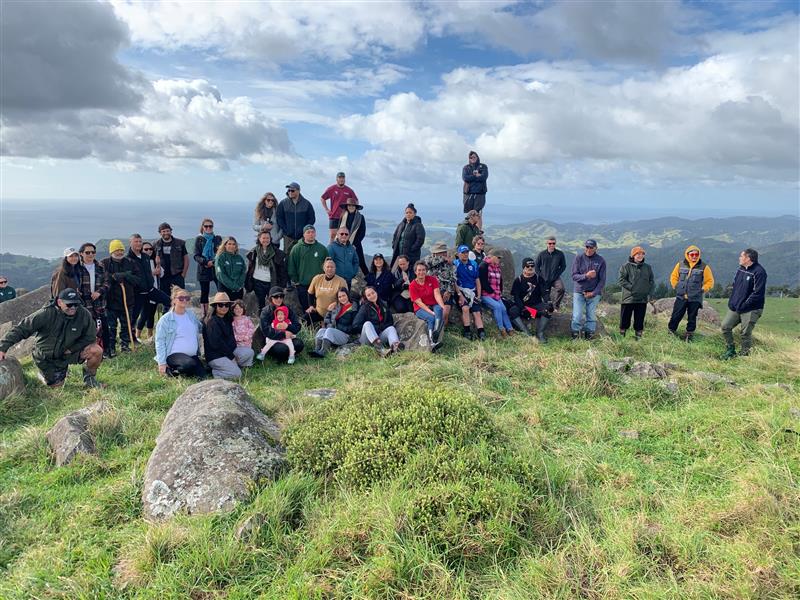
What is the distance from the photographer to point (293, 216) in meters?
13.6

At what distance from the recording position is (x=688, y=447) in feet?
20.0

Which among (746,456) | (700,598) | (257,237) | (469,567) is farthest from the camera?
(257,237)

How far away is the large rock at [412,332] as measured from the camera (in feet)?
37.1

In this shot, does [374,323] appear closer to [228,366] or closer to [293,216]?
[228,366]

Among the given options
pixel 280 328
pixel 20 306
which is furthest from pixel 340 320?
pixel 20 306

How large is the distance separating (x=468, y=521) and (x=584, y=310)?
10.3m

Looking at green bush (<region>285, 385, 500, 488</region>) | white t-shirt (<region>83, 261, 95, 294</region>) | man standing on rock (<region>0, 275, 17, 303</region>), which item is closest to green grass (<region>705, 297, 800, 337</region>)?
green bush (<region>285, 385, 500, 488</region>)

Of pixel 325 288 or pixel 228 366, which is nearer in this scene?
pixel 228 366

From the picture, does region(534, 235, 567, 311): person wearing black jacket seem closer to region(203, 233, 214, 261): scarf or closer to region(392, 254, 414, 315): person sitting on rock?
region(392, 254, 414, 315): person sitting on rock

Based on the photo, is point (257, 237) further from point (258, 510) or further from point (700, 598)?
point (700, 598)

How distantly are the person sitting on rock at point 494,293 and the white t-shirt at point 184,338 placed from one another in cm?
762

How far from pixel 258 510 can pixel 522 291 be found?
10.4 m

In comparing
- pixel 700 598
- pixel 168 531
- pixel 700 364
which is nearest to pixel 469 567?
pixel 700 598

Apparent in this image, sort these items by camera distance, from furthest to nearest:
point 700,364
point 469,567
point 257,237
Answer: point 257,237 → point 700,364 → point 469,567
